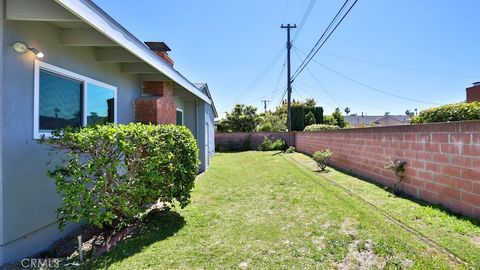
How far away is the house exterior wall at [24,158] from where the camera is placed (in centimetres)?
341

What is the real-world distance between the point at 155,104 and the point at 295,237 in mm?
4742

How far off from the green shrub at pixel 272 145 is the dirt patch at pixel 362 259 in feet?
65.5

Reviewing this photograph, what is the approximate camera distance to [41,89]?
401 centimetres

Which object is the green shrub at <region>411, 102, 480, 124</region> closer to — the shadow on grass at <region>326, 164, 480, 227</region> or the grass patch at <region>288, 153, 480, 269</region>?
the shadow on grass at <region>326, 164, 480, 227</region>

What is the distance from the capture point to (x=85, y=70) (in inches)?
199

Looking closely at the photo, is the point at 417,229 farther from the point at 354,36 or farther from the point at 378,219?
the point at 354,36

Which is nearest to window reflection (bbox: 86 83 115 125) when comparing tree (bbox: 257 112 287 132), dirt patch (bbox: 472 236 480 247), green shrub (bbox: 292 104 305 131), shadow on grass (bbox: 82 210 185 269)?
shadow on grass (bbox: 82 210 185 269)

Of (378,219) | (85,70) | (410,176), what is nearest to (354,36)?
(410,176)

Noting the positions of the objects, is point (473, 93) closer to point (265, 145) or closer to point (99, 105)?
point (265, 145)

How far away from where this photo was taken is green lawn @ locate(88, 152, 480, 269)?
3352 mm

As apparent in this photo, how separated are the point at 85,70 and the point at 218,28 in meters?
13.0

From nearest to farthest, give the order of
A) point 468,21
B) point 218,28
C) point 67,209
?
1. point 67,209
2. point 468,21
3. point 218,28

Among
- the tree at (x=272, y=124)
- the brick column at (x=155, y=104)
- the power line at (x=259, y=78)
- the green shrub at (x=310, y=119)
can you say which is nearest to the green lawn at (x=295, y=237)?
the brick column at (x=155, y=104)

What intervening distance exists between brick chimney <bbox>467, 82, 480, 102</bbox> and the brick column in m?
21.4
